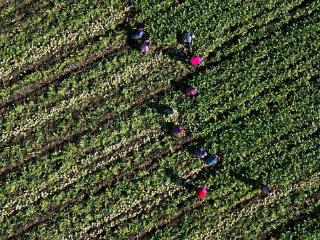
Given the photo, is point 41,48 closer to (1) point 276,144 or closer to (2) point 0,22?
(2) point 0,22

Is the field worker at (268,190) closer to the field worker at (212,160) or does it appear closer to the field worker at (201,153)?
the field worker at (212,160)

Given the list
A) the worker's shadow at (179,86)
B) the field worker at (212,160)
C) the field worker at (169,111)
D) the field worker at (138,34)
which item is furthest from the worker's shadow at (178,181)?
the field worker at (138,34)

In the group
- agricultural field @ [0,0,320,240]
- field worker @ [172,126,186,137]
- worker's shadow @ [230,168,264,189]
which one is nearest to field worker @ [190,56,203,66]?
agricultural field @ [0,0,320,240]

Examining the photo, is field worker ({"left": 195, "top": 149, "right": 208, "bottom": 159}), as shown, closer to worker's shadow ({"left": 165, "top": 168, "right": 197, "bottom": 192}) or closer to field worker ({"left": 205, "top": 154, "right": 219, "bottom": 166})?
field worker ({"left": 205, "top": 154, "right": 219, "bottom": 166})

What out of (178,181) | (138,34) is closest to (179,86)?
(138,34)

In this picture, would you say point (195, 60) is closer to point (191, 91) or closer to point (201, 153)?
point (191, 91)

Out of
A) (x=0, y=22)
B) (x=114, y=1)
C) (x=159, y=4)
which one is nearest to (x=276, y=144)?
(x=159, y=4)
